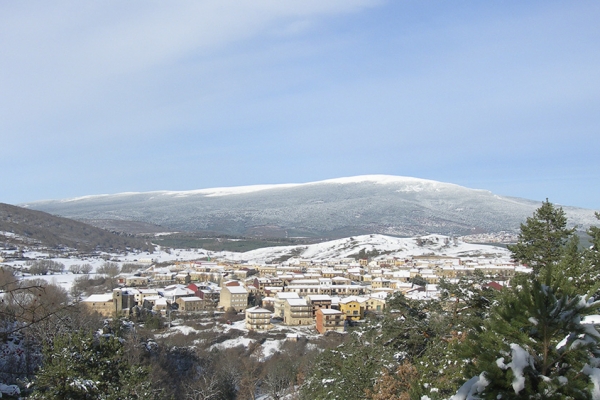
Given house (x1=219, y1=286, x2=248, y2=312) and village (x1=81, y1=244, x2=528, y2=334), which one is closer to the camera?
village (x1=81, y1=244, x2=528, y2=334)

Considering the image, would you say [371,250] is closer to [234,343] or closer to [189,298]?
[189,298]

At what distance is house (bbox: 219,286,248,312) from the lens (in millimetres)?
44822

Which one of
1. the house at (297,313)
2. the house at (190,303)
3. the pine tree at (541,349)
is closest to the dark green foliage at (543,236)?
the pine tree at (541,349)

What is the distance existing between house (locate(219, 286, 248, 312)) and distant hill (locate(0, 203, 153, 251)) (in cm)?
6984

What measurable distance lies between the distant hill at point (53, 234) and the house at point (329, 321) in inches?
3214

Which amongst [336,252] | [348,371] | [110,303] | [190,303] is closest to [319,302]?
[190,303]

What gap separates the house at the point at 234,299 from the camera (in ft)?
147

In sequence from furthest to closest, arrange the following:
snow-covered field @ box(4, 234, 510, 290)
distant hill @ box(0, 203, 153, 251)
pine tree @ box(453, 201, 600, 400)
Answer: distant hill @ box(0, 203, 153, 251)
snow-covered field @ box(4, 234, 510, 290)
pine tree @ box(453, 201, 600, 400)

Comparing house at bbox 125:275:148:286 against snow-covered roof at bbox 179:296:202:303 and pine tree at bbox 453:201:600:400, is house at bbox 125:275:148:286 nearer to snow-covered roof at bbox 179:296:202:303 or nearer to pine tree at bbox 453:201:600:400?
snow-covered roof at bbox 179:296:202:303

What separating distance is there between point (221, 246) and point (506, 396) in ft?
379

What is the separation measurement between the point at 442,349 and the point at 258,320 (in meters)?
29.8

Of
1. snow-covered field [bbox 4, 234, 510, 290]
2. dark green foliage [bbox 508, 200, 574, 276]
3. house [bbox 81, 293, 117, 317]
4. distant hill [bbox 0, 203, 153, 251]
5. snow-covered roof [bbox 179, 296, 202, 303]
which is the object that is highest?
dark green foliage [bbox 508, 200, 574, 276]

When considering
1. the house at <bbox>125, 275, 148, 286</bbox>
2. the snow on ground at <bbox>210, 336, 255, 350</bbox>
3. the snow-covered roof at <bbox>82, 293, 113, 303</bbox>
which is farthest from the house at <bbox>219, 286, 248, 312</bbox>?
the house at <bbox>125, 275, 148, 286</bbox>

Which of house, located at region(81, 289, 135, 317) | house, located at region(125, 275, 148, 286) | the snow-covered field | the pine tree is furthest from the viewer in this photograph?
the snow-covered field
